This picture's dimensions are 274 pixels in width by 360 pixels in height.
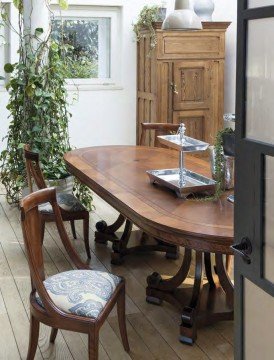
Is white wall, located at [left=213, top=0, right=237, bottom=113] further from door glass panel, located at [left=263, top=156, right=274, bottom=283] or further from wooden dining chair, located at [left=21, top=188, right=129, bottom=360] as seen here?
door glass panel, located at [left=263, top=156, right=274, bottom=283]

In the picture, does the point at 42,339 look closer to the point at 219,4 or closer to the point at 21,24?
the point at 21,24

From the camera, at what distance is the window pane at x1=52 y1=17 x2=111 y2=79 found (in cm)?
770

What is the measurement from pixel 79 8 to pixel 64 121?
2.30 metres

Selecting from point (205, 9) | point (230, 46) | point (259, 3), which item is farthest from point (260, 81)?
point (230, 46)

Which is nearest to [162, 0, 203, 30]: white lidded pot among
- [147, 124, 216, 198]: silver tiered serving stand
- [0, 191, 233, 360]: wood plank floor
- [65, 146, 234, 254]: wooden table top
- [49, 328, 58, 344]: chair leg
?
[147, 124, 216, 198]: silver tiered serving stand

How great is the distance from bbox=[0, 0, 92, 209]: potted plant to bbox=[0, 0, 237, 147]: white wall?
184 cm

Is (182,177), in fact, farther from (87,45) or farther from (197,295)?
(87,45)

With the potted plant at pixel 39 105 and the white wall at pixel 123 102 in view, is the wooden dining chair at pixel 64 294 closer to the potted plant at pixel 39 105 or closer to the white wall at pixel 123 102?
the potted plant at pixel 39 105

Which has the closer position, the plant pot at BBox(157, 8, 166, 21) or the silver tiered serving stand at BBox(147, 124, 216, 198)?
the silver tiered serving stand at BBox(147, 124, 216, 198)

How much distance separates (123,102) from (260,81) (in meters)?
6.13

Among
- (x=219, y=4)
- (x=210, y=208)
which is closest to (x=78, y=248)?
(x=210, y=208)

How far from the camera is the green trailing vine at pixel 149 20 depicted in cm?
714

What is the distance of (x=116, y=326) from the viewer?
11.6ft

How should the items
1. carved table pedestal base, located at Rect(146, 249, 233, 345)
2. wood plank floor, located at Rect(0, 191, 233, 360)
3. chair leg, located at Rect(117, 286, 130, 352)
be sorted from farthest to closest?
carved table pedestal base, located at Rect(146, 249, 233, 345) < wood plank floor, located at Rect(0, 191, 233, 360) < chair leg, located at Rect(117, 286, 130, 352)
